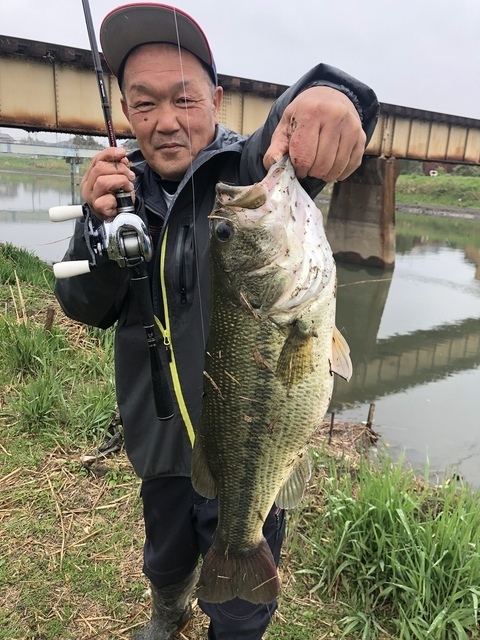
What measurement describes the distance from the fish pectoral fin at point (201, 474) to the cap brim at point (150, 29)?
1557 mm

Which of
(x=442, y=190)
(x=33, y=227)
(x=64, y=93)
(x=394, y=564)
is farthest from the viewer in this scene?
(x=442, y=190)

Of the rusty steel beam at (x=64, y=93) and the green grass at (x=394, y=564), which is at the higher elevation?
the rusty steel beam at (x=64, y=93)

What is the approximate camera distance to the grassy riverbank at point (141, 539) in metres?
2.64

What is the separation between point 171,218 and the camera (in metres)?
1.95

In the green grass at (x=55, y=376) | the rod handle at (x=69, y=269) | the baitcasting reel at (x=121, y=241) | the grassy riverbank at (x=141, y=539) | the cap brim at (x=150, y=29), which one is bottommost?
the grassy riverbank at (x=141, y=539)

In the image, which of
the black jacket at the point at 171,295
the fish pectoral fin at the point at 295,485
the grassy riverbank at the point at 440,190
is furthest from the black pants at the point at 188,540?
the grassy riverbank at the point at 440,190

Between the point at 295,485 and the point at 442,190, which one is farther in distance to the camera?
the point at 442,190

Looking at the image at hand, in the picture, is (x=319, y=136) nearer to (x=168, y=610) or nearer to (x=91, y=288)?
(x=91, y=288)

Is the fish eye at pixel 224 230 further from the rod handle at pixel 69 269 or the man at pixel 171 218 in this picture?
the rod handle at pixel 69 269

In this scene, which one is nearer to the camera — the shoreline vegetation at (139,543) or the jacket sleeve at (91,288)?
the jacket sleeve at (91,288)

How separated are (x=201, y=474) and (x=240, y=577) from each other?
401 millimetres

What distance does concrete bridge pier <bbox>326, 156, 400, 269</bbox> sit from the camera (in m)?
18.3

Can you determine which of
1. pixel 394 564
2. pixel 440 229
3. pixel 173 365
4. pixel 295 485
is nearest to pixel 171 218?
pixel 173 365

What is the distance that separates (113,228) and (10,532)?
2.51 meters
